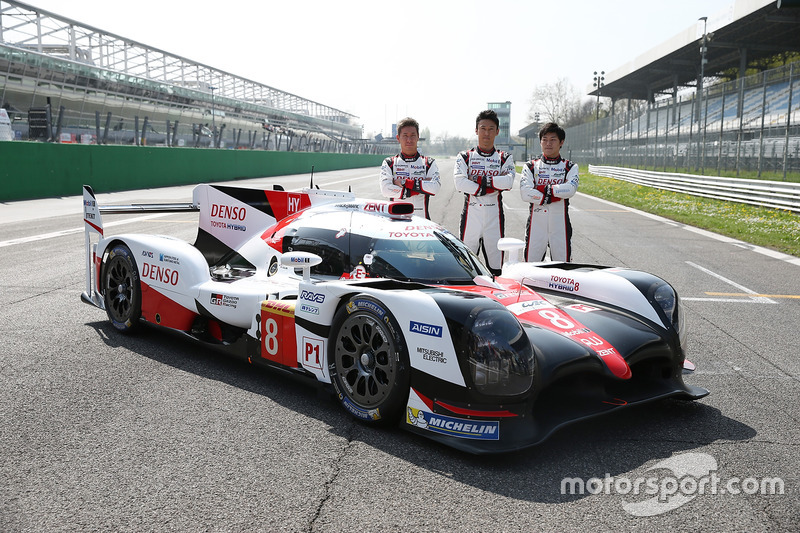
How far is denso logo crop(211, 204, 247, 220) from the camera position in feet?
19.9

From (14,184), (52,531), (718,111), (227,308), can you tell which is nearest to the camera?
(52,531)

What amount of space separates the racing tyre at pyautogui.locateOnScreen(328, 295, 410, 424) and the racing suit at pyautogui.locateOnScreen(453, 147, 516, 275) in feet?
11.8

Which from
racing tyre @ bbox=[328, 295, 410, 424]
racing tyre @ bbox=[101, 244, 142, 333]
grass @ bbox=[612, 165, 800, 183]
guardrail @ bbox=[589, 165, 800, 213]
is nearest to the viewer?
racing tyre @ bbox=[328, 295, 410, 424]

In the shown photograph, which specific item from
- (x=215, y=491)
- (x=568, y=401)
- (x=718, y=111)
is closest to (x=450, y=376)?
(x=568, y=401)

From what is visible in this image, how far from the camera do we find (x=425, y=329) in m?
3.56

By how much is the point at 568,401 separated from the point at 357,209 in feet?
7.66

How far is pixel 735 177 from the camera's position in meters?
21.8

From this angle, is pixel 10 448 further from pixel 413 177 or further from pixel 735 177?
pixel 735 177

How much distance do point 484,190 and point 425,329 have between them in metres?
4.01

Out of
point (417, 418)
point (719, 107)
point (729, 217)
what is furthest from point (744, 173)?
point (417, 418)

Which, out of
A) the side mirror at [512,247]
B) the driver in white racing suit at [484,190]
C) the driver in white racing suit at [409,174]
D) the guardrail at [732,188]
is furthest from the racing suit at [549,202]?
the guardrail at [732,188]

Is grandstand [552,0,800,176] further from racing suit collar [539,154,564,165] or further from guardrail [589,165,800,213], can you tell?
racing suit collar [539,154,564,165]

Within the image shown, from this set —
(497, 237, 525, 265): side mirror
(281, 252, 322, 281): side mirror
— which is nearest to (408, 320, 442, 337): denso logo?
(281, 252, 322, 281): side mirror

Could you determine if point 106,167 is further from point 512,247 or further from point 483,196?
point 512,247
